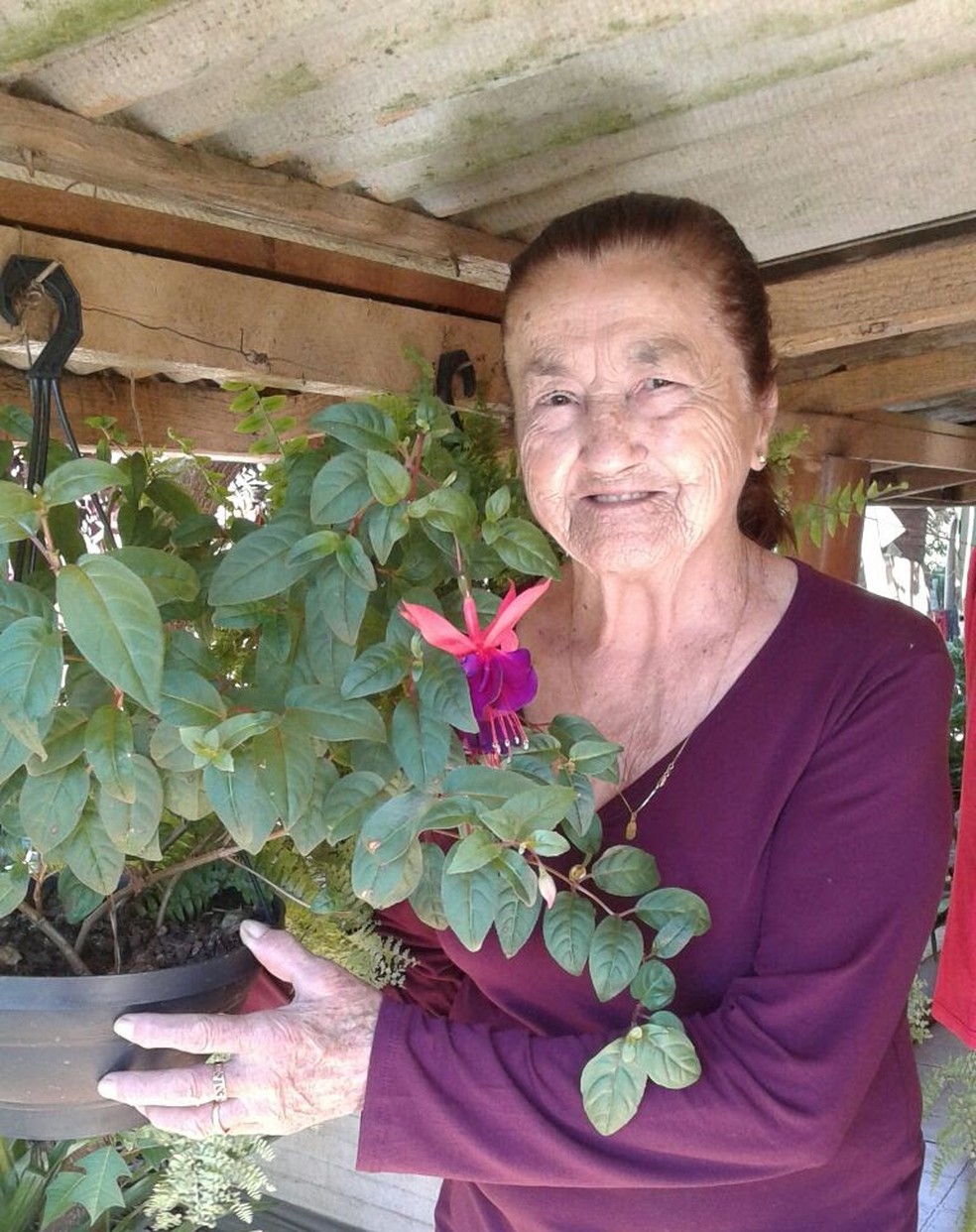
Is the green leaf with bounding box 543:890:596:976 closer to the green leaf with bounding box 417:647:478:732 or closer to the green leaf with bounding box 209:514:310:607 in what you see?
the green leaf with bounding box 417:647:478:732

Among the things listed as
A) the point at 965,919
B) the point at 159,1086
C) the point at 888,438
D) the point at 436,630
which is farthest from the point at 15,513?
the point at 888,438

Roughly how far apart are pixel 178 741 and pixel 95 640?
0.15 m

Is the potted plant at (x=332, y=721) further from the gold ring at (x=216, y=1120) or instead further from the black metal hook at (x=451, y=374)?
the black metal hook at (x=451, y=374)

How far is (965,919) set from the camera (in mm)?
1745

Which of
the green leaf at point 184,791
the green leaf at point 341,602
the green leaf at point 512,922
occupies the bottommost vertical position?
A: the green leaf at point 512,922

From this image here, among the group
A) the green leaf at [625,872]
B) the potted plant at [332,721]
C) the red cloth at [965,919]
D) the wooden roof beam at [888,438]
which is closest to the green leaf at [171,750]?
the potted plant at [332,721]

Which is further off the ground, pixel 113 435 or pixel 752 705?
pixel 113 435

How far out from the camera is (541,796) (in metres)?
0.74

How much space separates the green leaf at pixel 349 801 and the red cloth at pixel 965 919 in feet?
3.83

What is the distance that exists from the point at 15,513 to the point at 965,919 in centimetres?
150

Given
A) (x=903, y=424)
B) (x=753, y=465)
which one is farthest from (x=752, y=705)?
(x=903, y=424)

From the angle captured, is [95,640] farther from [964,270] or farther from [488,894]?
[964,270]

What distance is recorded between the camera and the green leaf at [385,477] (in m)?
0.79

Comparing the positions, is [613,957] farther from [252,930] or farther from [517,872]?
[252,930]
